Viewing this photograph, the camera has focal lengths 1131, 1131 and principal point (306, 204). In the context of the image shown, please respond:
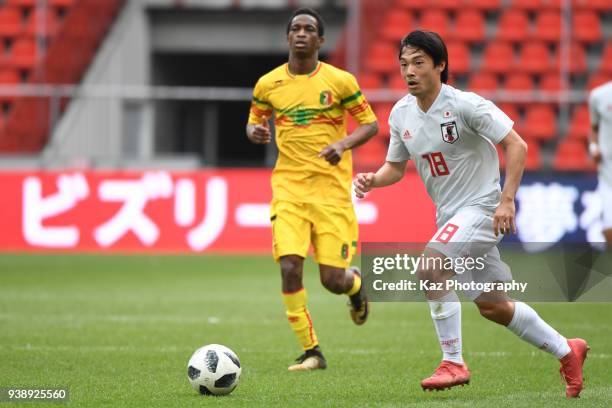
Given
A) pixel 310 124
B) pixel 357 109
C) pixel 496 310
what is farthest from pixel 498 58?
pixel 496 310

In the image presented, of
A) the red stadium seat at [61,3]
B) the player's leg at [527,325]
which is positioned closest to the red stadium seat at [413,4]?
the red stadium seat at [61,3]

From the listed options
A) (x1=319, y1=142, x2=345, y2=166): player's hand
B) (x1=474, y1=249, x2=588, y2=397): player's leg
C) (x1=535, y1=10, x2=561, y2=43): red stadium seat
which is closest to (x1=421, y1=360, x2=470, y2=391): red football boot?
(x1=474, y1=249, x2=588, y2=397): player's leg

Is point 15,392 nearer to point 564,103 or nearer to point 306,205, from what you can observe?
point 306,205

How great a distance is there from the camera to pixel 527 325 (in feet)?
19.2

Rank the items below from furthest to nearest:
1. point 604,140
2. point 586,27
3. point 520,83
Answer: point 586,27 < point 520,83 < point 604,140

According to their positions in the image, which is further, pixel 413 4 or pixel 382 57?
pixel 413 4

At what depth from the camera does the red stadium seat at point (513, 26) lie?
20359 mm

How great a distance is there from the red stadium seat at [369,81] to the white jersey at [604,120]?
30.2ft

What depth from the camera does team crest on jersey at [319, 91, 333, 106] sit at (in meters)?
7.56

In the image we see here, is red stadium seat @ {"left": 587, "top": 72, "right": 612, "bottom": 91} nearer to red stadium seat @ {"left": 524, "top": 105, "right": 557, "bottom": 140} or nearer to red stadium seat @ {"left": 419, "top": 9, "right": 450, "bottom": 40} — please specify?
red stadium seat @ {"left": 524, "top": 105, "right": 557, "bottom": 140}

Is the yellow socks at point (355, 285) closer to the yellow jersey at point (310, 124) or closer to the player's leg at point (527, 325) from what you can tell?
the yellow jersey at point (310, 124)

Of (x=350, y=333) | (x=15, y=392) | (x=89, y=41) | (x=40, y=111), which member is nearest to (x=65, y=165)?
(x=40, y=111)

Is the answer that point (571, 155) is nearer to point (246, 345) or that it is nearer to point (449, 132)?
point (246, 345)

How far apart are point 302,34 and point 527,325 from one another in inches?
103
